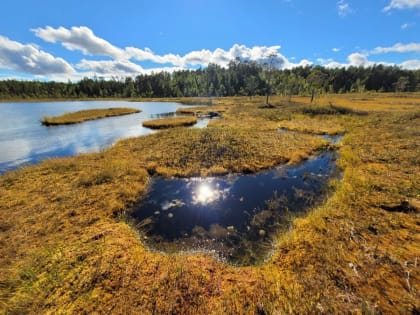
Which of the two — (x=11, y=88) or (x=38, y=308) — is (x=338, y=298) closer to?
(x=38, y=308)

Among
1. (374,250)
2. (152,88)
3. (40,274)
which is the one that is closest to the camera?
(40,274)

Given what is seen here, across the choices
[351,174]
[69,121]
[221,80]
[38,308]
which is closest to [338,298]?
[38,308]

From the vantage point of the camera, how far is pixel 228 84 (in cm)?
10119

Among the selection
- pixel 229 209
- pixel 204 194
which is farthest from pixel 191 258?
pixel 204 194

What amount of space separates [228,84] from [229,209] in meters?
102

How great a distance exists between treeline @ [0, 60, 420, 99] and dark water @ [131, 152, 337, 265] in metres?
73.3

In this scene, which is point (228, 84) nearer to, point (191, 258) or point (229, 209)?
point (229, 209)

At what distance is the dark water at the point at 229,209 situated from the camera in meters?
6.64

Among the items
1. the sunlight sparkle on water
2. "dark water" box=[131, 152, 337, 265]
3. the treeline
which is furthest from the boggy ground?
the treeline

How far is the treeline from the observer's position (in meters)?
84.2

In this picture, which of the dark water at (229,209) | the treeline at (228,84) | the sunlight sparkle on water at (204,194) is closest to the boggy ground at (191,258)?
A: the dark water at (229,209)

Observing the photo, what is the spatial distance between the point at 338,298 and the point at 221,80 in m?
108

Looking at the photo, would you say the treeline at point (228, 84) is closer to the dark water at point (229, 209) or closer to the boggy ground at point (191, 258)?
the dark water at point (229, 209)

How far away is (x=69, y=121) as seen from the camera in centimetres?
3062
